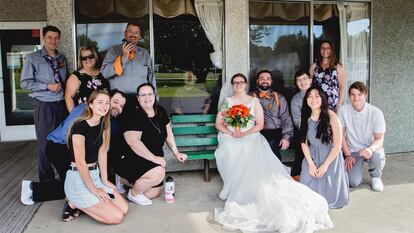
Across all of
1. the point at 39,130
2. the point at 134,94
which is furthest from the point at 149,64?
the point at 39,130

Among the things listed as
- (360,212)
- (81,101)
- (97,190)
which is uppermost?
(81,101)

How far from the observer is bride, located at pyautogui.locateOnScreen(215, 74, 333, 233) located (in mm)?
3418

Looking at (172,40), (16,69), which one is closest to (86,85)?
(172,40)

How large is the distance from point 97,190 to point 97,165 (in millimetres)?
276

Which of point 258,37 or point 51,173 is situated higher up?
point 258,37

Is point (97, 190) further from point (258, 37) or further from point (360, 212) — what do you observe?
point (258, 37)

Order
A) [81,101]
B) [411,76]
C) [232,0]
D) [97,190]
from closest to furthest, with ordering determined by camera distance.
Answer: [97,190], [81,101], [232,0], [411,76]

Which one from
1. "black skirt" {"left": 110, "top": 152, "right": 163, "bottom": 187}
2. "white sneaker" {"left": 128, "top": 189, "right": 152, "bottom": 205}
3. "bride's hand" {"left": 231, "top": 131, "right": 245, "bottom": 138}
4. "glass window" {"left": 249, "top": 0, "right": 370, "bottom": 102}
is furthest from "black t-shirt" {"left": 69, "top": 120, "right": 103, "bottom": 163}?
"glass window" {"left": 249, "top": 0, "right": 370, "bottom": 102}

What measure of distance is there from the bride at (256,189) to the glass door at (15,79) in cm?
451

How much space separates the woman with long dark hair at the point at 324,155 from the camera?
3996 mm

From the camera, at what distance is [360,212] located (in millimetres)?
3795

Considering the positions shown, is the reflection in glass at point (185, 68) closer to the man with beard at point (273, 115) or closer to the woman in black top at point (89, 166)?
→ the man with beard at point (273, 115)

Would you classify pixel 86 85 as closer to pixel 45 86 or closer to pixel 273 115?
pixel 45 86

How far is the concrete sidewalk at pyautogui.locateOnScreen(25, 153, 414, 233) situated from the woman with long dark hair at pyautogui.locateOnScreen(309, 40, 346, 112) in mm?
1125
